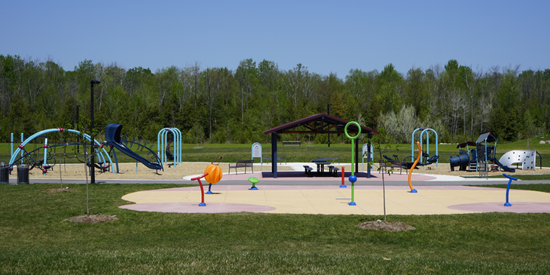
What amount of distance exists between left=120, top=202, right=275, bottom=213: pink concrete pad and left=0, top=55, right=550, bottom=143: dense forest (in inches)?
2029

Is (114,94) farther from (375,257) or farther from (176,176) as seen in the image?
(375,257)

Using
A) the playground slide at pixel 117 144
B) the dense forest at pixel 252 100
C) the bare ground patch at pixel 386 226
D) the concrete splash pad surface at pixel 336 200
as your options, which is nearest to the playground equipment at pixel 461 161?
the concrete splash pad surface at pixel 336 200

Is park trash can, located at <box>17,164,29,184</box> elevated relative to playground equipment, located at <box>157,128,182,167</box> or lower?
lower

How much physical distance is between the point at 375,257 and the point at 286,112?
68052 mm

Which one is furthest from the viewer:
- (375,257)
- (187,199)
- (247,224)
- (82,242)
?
(187,199)

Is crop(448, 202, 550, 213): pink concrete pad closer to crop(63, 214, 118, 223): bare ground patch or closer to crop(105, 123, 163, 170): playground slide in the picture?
crop(63, 214, 118, 223): bare ground patch

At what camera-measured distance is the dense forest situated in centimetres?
7050

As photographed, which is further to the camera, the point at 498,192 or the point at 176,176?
the point at 176,176

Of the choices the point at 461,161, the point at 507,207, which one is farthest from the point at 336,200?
Answer: the point at 461,161

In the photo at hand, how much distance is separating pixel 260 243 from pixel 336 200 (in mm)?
6419

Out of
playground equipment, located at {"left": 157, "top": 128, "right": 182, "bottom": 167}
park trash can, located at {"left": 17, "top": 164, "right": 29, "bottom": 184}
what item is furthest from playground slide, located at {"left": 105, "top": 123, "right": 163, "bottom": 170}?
park trash can, located at {"left": 17, "top": 164, "right": 29, "bottom": 184}

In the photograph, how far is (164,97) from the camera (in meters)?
83.9

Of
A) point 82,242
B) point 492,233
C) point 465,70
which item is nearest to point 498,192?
point 492,233

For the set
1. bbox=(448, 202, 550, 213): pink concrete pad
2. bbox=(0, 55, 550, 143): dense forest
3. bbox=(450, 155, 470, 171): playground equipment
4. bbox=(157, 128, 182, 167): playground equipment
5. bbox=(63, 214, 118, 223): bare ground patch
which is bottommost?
bbox=(448, 202, 550, 213): pink concrete pad
